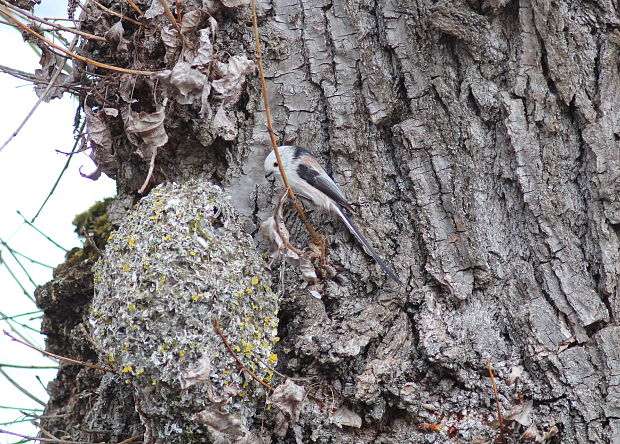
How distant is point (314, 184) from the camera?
310 centimetres

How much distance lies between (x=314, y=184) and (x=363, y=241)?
37 cm

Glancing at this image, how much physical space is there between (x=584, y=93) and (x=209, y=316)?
1.99 metres

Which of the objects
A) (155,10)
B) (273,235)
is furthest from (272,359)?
(155,10)

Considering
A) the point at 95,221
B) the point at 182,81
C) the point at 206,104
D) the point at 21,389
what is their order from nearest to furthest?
the point at 182,81 < the point at 206,104 < the point at 21,389 < the point at 95,221

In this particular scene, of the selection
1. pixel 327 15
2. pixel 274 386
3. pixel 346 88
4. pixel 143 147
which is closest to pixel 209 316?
pixel 274 386

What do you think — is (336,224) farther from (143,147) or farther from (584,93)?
(584,93)

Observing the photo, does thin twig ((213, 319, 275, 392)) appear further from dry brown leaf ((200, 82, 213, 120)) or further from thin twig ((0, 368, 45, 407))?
thin twig ((0, 368, 45, 407))

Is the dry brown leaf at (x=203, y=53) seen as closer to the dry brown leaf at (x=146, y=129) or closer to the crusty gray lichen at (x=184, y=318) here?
the dry brown leaf at (x=146, y=129)

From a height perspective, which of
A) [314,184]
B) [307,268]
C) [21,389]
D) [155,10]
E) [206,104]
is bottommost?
[21,389]

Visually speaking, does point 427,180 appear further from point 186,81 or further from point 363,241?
point 186,81

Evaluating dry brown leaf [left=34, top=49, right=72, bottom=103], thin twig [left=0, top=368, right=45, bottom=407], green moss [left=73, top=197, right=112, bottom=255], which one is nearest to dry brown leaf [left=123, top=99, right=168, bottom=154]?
dry brown leaf [left=34, top=49, right=72, bottom=103]

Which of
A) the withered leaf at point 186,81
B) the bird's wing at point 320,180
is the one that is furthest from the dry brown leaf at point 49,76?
the bird's wing at point 320,180

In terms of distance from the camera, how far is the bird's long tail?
117 inches

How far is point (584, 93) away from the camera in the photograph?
9.77 feet
